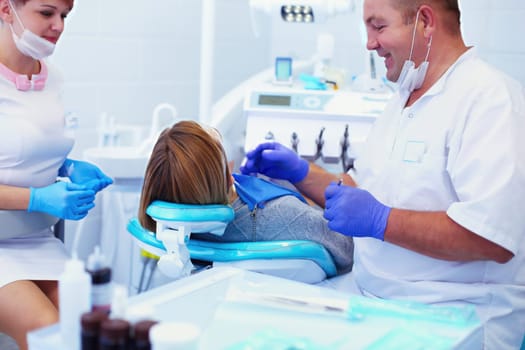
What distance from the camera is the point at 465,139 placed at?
4.94ft

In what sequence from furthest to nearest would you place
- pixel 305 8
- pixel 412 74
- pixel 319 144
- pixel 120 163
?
pixel 120 163
pixel 305 8
pixel 319 144
pixel 412 74

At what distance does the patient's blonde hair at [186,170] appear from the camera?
155 centimetres

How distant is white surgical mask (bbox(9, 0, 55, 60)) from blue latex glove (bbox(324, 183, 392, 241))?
0.88m

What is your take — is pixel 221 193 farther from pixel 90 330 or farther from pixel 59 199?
pixel 90 330

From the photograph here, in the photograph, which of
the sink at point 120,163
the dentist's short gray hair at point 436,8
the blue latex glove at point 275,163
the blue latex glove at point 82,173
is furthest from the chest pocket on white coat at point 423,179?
the sink at point 120,163

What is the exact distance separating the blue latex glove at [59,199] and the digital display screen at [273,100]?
0.88 meters

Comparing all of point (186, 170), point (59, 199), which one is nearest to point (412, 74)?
point (186, 170)

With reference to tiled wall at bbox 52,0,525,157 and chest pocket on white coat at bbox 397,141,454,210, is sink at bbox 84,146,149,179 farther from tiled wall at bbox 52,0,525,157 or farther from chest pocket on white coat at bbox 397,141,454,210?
chest pocket on white coat at bbox 397,141,454,210

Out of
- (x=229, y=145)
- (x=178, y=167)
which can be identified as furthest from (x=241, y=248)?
(x=229, y=145)

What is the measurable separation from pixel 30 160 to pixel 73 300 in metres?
0.88

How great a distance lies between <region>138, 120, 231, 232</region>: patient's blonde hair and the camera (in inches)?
61.0

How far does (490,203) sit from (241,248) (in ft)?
1.95

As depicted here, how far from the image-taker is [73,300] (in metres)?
0.98

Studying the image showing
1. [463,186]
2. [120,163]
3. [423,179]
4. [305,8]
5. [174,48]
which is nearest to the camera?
[463,186]
